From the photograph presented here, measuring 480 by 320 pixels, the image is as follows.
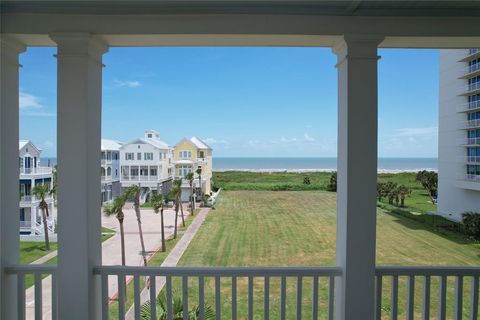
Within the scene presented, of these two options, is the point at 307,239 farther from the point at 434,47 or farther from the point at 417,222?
the point at 434,47

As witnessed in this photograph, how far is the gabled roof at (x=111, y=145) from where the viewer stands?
7.93ft

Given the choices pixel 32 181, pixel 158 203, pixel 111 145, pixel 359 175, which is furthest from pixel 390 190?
pixel 32 181

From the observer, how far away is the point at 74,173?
143cm

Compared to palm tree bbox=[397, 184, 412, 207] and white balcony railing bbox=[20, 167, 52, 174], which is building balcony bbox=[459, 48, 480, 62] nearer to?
palm tree bbox=[397, 184, 412, 207]

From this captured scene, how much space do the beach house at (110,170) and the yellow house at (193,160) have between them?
61 cm

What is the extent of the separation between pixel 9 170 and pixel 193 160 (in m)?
1.71

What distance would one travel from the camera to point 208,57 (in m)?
3.92

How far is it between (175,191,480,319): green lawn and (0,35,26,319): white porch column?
132 cm

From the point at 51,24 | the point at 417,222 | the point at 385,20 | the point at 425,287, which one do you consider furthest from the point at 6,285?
the point at 417,222

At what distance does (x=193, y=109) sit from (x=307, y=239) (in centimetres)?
294

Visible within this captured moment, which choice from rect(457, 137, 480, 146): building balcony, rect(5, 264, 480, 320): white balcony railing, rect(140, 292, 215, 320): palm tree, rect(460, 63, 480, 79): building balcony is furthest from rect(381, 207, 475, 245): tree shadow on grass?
rect(140, 292, 215, 320): palm tree

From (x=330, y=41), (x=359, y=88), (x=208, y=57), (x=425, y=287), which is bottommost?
(x=425, y=287)

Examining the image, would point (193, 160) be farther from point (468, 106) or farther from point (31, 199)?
point (468, 106)

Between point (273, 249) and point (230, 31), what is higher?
point (230, 31)
